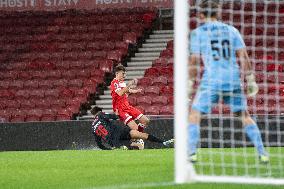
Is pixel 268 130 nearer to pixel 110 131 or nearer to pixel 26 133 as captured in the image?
pixel 110 131

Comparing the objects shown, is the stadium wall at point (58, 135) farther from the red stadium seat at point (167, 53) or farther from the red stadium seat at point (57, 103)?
the red stadium seat at point (167, 53)

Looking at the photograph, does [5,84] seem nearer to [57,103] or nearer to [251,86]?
[57,103]

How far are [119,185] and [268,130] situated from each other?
8277 mm

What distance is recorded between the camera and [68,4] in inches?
938

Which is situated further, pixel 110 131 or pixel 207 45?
pixel 110 131

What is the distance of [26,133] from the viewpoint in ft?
54.5

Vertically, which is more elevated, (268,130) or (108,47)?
(108,47)

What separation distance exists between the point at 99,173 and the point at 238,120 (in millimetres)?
6806

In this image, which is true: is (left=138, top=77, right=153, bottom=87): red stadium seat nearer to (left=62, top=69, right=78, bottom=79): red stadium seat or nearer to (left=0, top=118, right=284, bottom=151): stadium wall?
(left=62, top=69, right=78, bottom=79): red stadium seat

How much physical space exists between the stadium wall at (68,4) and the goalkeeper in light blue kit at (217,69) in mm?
13771

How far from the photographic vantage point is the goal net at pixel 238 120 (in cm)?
725

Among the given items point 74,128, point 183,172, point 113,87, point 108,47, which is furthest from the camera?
point 108,47

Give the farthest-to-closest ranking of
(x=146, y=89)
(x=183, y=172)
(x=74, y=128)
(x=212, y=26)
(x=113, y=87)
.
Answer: (x=146, y=89) → (x=74, y=128) → (x=113, y=87) → (x=212, y=26) → (x=183, y=172)

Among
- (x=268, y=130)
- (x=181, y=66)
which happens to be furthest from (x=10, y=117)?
(x=181, y=66)
